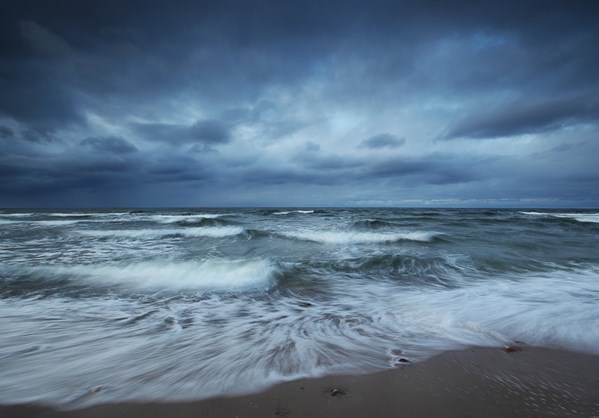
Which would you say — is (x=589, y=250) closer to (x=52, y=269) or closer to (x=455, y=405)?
(x=455, y=405)

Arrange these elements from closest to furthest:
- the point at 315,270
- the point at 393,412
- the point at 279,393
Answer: the point at 393,412 → the point at 279,393 → the point at 315,270

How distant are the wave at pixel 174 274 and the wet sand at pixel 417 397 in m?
3.55

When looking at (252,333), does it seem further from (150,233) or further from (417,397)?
(150,233)

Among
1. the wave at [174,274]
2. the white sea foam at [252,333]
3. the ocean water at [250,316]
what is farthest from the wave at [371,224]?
the white sea foam at [252,333]

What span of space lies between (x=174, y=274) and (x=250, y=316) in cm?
327

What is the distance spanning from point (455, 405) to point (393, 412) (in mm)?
454

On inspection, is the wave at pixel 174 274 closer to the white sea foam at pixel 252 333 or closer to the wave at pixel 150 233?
the white sea foam at pixel 252 333

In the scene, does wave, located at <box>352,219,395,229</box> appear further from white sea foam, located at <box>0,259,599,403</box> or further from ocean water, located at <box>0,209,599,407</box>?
white sea foam, located at <box>0,259,599,403</box>

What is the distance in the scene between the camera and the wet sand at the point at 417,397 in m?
1.94

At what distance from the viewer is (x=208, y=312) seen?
425cm

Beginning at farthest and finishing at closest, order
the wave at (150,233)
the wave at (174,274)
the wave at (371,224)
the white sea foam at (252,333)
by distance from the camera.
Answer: the wave at (371,224) → the wave at (150,233) → the wave at (174,274) → the white sea foam at (252,333)

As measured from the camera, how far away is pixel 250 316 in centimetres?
405

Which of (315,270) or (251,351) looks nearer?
(251,351)

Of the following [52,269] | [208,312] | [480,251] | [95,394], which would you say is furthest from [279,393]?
[480,251]
